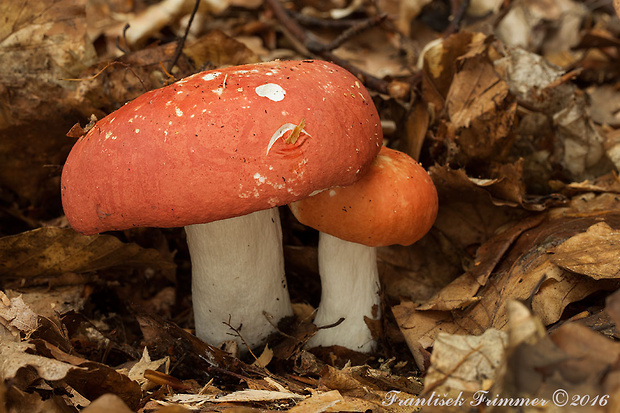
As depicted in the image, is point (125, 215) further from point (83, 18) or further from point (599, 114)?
point (599, 114)

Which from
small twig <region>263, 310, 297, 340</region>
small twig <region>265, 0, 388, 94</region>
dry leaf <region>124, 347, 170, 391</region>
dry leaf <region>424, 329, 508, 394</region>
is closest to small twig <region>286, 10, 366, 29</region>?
small twig <region>265, 0, 388, 94</region>

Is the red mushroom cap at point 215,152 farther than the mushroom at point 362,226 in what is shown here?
No

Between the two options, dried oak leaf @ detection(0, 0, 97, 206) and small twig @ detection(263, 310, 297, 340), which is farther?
dried oak leaf @ detection(0, 0, 97, 206)

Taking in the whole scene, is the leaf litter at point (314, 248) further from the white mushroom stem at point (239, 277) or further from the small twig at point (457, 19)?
the white mushroom stem at point (239, 277)

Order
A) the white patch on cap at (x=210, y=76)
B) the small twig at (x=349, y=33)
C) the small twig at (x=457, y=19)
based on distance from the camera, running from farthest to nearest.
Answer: the small twig at (x=457, y=19)
the small twig at (x=349, y=33)
the white patch on cap at (x=210, y=76)

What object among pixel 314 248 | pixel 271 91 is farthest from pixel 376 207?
pixel 314 248

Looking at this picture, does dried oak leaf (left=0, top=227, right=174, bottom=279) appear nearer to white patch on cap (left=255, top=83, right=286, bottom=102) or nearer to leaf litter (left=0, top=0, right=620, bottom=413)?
leaf litter (left=0, top=0, right=620, bottom=413)

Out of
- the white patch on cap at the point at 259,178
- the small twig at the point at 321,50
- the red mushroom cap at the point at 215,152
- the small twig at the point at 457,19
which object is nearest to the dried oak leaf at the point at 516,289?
the red mushroom cap at the point at 215,152
